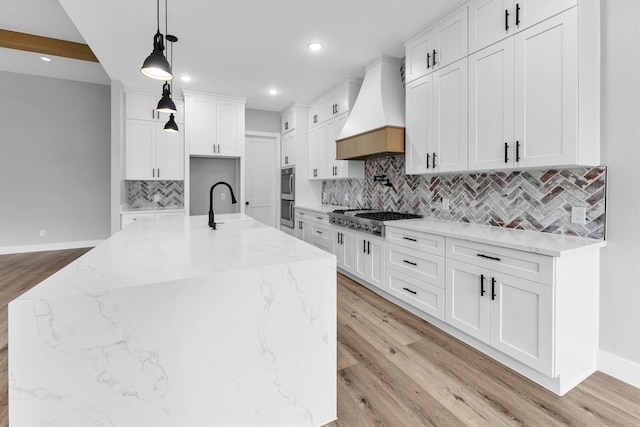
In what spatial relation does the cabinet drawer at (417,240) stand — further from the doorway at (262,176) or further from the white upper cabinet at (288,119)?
the doorway at (262,176)

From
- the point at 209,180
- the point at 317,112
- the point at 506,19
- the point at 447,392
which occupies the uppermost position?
the point at 317,112

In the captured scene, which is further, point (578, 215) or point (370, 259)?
point (370, 259)

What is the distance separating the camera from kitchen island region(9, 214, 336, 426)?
1.01 meters

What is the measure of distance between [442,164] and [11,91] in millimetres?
6808

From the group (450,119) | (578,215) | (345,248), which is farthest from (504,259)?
(345,248)

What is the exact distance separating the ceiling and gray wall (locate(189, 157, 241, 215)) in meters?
1.30

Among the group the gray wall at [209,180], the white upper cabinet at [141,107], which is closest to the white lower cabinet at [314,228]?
the gray wall at [209,180]

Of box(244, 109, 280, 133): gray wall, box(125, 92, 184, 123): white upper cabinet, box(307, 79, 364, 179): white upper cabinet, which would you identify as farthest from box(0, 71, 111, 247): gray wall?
box(307, 79, 364, 179): white upper cabinet

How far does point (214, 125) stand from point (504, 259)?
458 centimetres

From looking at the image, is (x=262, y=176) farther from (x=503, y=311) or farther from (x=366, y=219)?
(x=503, y=311)

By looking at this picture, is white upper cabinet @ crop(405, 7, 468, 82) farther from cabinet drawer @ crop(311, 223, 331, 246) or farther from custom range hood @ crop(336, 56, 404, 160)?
cabinet drawer @ crop(311, 223, 331, 246)

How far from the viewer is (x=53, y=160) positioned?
5359mm

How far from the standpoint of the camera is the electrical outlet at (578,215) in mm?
2057

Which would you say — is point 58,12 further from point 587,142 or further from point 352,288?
point 587,142
